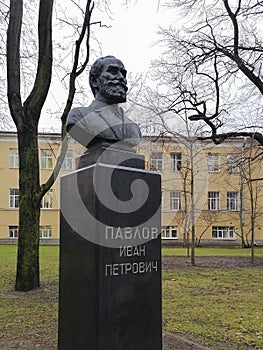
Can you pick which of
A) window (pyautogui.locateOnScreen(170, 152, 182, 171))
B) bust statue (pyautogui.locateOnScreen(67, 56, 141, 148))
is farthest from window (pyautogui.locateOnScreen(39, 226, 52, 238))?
bust statue (pyautogui.locateOnScreen(67, 56, 141, 148))

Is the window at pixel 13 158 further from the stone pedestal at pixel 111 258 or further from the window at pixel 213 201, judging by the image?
the stone pedestal at pixel 111 258

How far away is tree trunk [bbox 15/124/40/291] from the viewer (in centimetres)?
779

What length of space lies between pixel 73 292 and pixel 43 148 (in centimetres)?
1975

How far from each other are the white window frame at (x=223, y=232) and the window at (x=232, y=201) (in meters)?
1.31

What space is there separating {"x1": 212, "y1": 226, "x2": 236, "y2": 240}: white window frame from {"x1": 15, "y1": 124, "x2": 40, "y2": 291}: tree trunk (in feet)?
64.6

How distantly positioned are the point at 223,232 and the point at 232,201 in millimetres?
2192

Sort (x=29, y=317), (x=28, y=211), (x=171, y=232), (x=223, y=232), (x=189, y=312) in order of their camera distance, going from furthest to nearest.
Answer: (x=223, y=232)
(x=171, y=232)
(x=28, y=211)
(x=189, y=312)
(x=29, y=317)

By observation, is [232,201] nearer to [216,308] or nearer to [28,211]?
[216,308]

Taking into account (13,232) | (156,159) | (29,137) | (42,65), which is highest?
(42,65)

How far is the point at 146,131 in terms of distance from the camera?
15141mm

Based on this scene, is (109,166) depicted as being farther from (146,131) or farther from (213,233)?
(213,233)

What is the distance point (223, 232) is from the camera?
26.0 metres

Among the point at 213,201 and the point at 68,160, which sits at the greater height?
the point at 68,160

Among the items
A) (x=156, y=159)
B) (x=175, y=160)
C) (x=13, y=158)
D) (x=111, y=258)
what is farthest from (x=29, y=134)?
(x=13, y=158)
